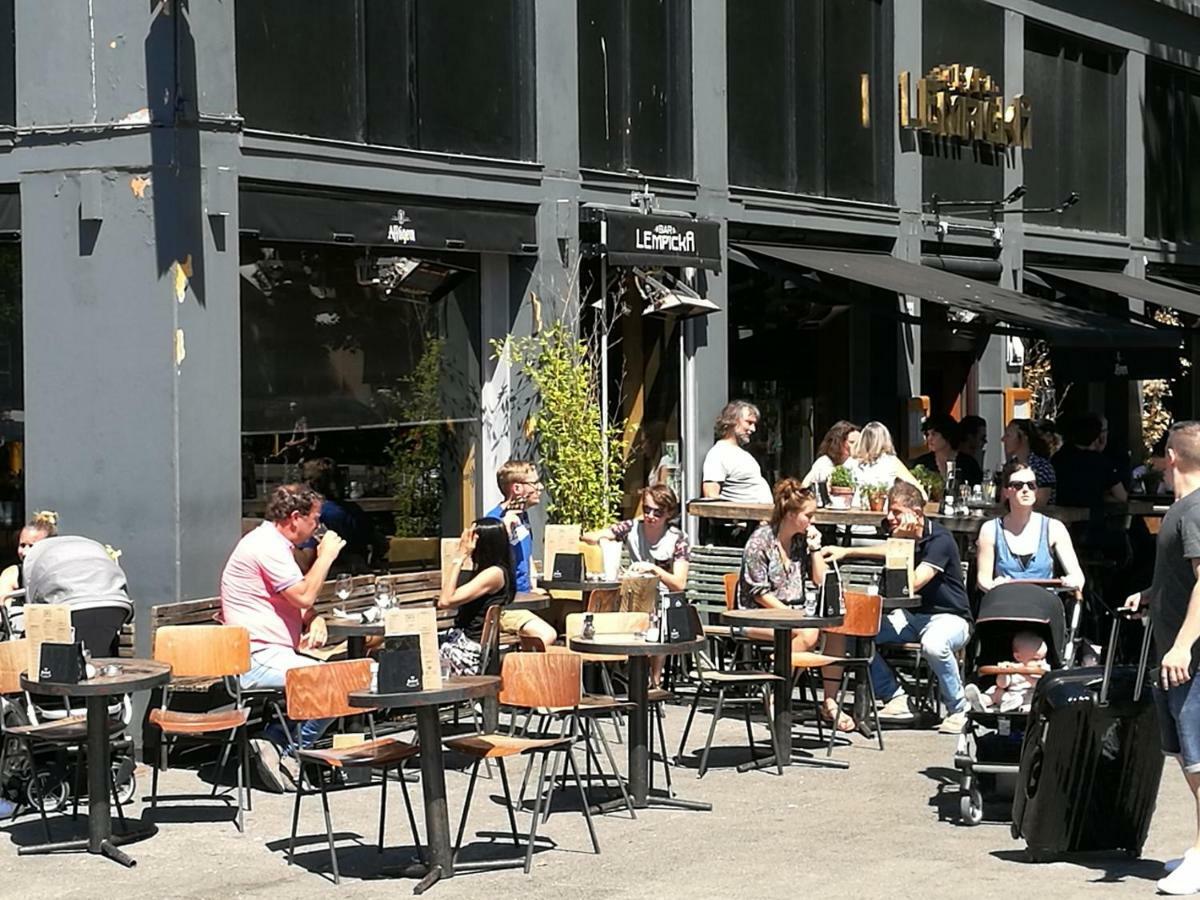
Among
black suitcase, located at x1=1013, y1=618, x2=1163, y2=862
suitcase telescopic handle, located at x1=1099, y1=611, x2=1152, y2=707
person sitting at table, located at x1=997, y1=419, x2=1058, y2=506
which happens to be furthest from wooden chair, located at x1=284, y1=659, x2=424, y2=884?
person sitting at table, located at x1=997, y1=419, x2=1058, y2=506

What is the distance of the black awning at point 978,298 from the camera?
1719 centimetres

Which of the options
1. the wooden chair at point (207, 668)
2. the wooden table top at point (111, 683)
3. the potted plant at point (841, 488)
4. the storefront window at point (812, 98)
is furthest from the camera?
the storefront window at point (812, 98)

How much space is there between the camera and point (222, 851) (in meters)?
9.68

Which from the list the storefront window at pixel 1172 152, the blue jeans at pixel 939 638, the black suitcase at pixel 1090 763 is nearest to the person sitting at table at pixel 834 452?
the blue jeans at pixel 939 638

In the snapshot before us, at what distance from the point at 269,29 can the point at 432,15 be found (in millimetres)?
1651

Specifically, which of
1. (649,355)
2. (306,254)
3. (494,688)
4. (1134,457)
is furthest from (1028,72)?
(494,688)

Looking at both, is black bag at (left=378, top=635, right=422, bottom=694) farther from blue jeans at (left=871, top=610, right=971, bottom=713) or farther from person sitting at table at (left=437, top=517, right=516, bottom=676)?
blue jeans at (left=871, top=610, right=971, bottom=713)

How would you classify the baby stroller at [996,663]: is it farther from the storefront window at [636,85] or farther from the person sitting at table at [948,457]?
the person sitting at table at [948,457]

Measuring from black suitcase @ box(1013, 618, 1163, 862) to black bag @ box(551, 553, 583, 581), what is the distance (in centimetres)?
437

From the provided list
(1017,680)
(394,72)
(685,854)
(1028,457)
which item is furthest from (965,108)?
(685,854)

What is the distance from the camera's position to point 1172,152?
26219 mm

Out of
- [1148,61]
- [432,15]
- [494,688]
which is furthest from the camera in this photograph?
[1148,61]

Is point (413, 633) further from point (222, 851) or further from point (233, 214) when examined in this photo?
point (233, 214)

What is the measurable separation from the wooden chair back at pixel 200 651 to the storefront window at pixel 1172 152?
Answer: 57.0 ft
